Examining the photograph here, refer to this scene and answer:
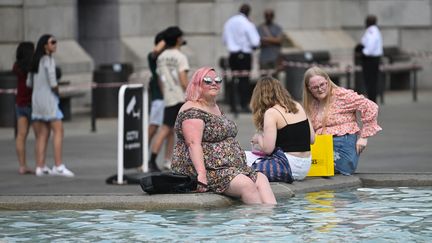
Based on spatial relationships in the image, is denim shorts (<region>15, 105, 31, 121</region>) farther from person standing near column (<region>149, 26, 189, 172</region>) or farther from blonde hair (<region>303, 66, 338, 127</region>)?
blonde hair (<region>303, 66, 338, 127</region>)

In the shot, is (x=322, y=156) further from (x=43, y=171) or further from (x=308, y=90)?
(x=43, y=171)

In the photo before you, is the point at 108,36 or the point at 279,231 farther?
the point at 108,36

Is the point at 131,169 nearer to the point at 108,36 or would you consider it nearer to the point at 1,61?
the point at 1,61

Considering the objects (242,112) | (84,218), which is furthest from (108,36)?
(84,218)

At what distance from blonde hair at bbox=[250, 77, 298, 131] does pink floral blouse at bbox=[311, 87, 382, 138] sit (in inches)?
38.0

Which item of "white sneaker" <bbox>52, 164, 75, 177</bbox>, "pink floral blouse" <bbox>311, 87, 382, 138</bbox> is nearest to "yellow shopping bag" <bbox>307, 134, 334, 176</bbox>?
"pink floral blouse" <bbox>311, 87, 382, 138</bbox>

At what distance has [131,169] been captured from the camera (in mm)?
15914

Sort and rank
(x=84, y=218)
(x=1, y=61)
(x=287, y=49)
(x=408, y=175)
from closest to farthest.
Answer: (x=84, y=218)
(x=408, y=175)
(x=1, y=61)
(x=287, y=49)

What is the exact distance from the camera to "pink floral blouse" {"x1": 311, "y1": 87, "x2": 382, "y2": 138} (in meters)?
14.1

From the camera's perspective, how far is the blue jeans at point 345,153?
14117mm

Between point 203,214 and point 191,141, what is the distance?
2.57 ft

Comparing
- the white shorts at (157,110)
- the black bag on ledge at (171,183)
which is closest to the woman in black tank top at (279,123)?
the black bag on ledge at (171,183)

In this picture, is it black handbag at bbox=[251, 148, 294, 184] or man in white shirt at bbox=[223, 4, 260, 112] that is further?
man in white shirt at bbox=[223, 4, 260, 112]

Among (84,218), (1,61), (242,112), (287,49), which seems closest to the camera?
(84,218)
